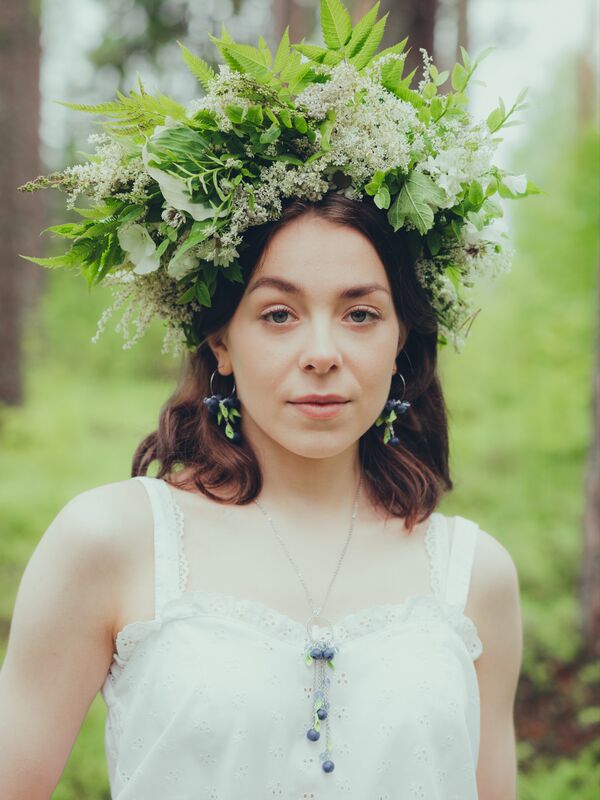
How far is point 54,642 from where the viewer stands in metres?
1.87

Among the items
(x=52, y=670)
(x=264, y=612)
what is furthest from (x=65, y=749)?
(x=264, y=612)

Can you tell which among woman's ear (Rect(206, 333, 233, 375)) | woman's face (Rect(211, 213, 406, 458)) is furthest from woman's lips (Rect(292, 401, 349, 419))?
woman's ear (Rect(206, 333, 233, 375))

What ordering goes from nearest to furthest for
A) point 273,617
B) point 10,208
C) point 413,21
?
1. point 273,617
2. point 413,21
3. point 10,208

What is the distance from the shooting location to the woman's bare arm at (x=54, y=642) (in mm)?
1865

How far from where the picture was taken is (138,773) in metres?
1.83

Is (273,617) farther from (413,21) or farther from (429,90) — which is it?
(413,21)

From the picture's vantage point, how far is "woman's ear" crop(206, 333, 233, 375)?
2221mm

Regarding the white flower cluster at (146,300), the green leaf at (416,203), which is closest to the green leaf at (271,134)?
the green leaf at (416,203)

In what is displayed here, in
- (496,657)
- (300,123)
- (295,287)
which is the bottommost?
(496,657)

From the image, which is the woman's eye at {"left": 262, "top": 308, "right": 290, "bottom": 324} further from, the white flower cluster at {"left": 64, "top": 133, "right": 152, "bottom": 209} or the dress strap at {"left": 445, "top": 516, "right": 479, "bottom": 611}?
the dress strap at {"left": 445, "top": 516, "right": 479, "bottom": 611}

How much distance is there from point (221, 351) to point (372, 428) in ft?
1.70

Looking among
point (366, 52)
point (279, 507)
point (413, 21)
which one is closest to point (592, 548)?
point (413, 21)

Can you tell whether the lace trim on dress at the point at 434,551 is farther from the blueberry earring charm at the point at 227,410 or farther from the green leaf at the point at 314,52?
the green leaf at the point at 314,52

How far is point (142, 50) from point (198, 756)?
1149 cm
